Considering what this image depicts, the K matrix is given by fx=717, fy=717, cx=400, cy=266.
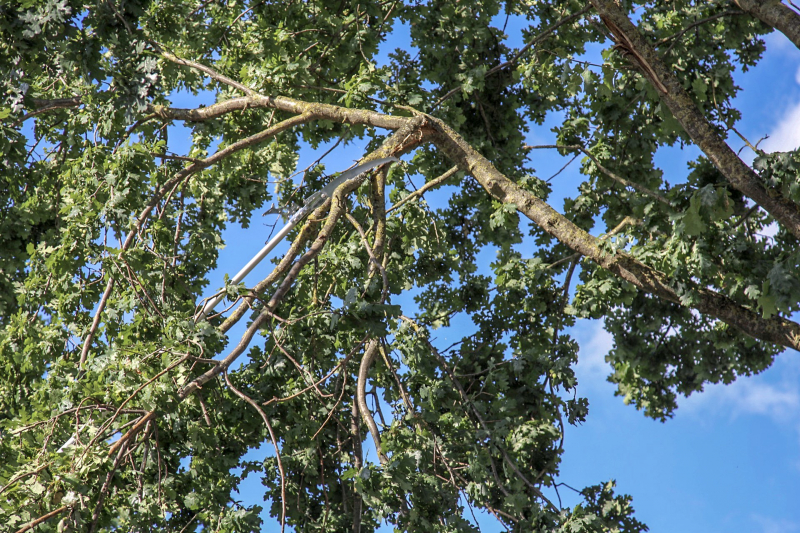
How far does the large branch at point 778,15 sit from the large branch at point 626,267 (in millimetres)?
1863

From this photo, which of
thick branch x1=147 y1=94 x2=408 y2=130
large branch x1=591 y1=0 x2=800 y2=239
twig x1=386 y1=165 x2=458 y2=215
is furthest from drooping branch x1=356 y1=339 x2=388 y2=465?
large branch x1=591 y1=0 x2=800 y2=239

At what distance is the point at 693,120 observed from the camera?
525cm

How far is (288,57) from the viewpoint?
7.36 metres

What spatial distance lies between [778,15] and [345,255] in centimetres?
370

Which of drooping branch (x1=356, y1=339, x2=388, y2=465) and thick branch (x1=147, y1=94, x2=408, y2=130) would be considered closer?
thick branch (x1=147, y1=94, x2=408, y2=130)

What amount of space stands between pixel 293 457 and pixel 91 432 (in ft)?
8.00

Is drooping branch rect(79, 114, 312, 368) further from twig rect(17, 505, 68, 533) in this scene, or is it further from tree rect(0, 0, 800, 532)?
twig rect(17, 505, 68, 533)

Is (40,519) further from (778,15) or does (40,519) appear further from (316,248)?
(778,15)

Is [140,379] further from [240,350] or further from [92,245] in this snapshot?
[92,245]

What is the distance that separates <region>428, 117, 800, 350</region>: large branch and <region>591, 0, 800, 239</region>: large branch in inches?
26.9

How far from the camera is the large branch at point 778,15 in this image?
16.5 feet

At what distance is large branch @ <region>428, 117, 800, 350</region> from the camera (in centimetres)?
509

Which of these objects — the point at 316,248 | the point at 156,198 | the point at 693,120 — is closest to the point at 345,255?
the point at 316,248

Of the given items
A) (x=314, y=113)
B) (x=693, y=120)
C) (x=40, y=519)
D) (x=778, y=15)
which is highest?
(x=314, y=113)
